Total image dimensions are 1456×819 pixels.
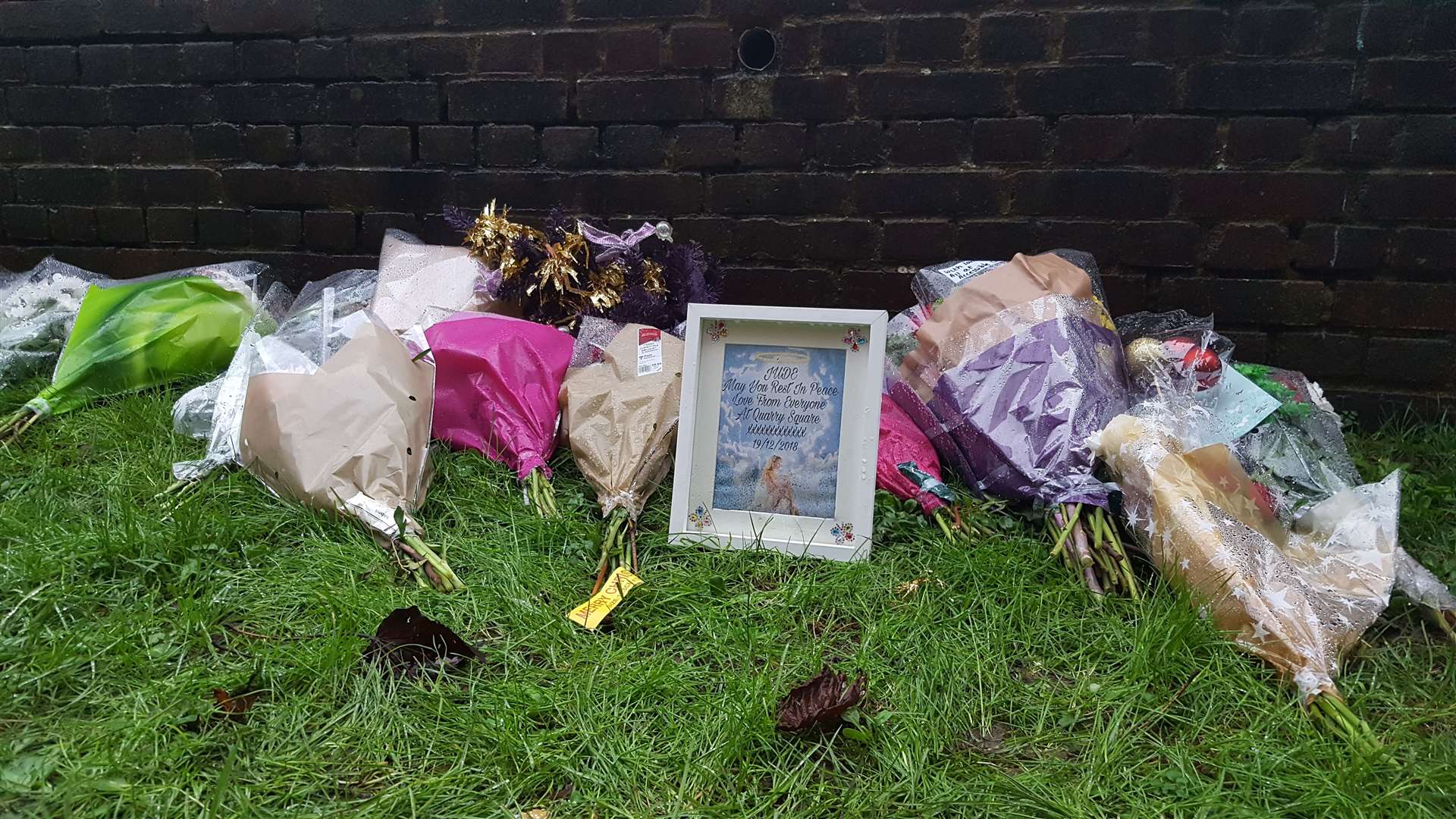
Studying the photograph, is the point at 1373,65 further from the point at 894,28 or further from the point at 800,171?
the point at 800,171

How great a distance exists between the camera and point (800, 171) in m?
2.92

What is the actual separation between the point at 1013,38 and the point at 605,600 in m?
2.01

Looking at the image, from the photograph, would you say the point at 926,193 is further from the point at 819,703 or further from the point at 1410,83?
the point at 819,703

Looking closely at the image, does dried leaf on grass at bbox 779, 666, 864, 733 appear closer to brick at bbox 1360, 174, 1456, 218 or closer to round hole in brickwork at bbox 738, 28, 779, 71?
round hole in brickwork at bbox 738, 28, 779, 71

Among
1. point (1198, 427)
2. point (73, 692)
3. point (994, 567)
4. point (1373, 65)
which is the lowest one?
point (73, 692)

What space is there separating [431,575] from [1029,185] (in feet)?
6.66

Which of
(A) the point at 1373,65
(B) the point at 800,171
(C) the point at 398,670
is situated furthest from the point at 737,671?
(A) the point at 1373,65

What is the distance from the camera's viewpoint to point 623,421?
7.23 ft

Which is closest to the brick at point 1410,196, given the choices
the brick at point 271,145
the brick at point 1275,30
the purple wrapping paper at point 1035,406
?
the brick at point 1275,30

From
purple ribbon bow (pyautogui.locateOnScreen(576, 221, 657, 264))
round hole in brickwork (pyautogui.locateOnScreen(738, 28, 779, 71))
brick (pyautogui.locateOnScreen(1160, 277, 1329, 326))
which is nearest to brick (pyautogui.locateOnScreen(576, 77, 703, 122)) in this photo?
round hole in brickwork (pyautogui.locateOnScreen(738, 28, 779, 71))

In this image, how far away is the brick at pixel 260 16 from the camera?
10.3ft

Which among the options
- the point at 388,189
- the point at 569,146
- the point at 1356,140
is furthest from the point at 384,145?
the point at 1356,140

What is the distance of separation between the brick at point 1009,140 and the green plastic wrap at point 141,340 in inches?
92.1

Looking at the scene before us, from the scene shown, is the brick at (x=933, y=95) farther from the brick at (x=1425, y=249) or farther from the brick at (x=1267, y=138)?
the brick at (x=1425, y=249)
